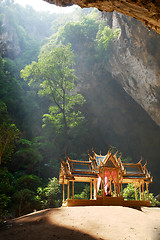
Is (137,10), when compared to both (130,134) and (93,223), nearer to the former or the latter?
(93,223)

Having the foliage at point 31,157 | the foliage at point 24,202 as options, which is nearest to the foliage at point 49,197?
the foliage at point 24,202

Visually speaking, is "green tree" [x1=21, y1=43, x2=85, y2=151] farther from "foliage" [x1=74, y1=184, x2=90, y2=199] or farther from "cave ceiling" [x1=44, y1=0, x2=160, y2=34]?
"cave ceiling" [x1=44, y1=0, x2=160, y2=34]

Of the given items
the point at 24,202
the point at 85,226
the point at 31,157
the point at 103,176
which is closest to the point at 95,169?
the point at 103,176

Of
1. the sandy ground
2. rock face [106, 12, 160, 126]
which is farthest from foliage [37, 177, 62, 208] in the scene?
rock face [106, 12, 160, 126]

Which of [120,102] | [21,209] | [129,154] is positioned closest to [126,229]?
[21,209]

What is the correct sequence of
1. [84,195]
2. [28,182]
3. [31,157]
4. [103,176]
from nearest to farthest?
[103,176]
[84,195]
[28,182]
[31,157]

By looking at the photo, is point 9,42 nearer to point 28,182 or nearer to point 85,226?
point 28,182

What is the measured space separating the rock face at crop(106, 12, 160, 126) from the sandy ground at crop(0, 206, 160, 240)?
11.6 metres

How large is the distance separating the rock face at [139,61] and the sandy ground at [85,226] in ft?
38.0

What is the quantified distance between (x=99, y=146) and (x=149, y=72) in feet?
38.1

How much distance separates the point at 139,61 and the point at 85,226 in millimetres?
14544

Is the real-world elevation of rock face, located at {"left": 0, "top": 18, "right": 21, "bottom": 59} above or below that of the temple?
above

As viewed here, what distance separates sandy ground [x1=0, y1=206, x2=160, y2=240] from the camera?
5.86 meters

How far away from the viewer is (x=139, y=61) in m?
17.3
